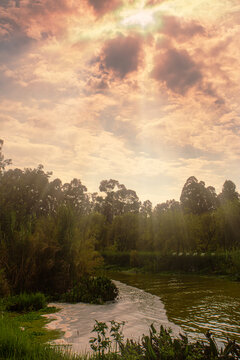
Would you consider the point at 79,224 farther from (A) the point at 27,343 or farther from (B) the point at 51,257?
(A) the point at 27,343

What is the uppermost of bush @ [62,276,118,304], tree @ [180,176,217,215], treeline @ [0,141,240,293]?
tree @ [180,176,217,215]

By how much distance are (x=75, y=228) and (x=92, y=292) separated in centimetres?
280

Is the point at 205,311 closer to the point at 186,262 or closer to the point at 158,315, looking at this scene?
the point at 158,315

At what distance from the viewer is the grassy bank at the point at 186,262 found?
2091 centimetres

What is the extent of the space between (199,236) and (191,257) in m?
7.48

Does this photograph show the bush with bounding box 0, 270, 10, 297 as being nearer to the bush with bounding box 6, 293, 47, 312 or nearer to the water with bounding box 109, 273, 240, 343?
the bush with bounding box 6, 293, 47, 312

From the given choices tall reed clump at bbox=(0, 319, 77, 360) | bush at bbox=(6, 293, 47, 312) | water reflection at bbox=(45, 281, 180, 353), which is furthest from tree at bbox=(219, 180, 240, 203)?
tall reed clump at bbox=(0, 319, 77, 360)

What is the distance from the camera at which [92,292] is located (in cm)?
1151

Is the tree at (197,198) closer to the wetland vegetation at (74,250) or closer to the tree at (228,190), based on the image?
the tree at (228,190)

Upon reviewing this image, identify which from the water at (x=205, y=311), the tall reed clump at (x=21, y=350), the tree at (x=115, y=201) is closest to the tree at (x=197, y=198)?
the tree at (x=115, y=201)

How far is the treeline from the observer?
11.1 m

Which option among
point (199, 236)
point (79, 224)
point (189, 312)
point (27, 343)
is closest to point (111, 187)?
point (199, 236)

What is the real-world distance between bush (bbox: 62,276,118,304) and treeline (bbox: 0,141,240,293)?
556 millimetres

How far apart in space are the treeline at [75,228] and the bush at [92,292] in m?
0.56
